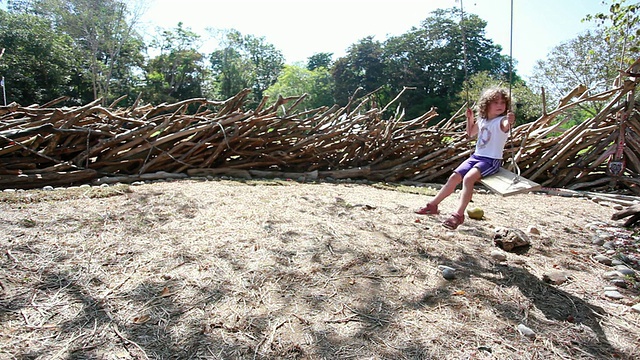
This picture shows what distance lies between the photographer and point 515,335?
136 centimetres

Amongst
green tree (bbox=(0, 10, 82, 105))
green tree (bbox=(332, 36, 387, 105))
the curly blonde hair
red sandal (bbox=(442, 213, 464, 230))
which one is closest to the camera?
red sandal (bbox=(442, 213, 464, 230))

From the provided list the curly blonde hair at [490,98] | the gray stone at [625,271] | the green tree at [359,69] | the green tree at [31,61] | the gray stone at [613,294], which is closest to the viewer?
the gray stone at [613,294]

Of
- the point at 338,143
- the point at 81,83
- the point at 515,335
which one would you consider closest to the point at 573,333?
the point at 515,335

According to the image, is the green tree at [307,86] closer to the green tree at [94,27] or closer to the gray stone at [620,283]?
the green tree at [94,27]

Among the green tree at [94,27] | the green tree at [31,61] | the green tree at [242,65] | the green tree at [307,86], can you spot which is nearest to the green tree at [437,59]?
the green tree at [307,86]

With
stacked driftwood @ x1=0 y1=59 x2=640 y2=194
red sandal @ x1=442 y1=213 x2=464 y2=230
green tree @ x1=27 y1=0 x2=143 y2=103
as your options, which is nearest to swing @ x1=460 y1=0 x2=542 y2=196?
red sandal @ x1=442 y1=213 x2=464 y2=230

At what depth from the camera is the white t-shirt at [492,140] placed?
2.19 m

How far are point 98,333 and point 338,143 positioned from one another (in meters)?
3.57

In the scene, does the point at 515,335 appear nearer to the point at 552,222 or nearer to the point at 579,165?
the point at 552,222

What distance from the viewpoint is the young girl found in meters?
2.13

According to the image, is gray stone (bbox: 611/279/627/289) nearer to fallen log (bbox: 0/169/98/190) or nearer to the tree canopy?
fallen log (bbox: 0/169/98/190)

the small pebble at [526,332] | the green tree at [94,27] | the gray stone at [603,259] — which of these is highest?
the green tree at [94,27]

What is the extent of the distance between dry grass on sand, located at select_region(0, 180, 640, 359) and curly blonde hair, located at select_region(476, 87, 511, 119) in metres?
0.83

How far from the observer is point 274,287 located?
1556 mm
